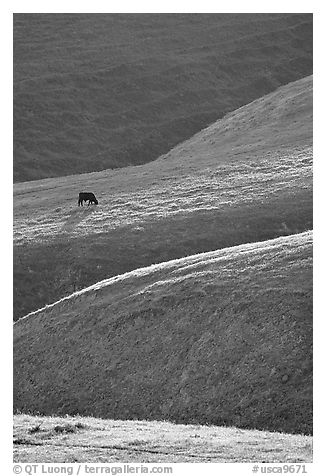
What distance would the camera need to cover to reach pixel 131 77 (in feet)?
458

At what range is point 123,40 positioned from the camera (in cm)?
14962

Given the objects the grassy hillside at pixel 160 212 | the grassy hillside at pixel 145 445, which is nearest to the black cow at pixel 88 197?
the grassy hillside at pixel 160 212

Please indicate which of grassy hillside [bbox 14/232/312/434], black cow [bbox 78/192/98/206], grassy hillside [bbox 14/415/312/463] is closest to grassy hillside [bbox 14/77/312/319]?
black cow [bbox 78/192/98/206]

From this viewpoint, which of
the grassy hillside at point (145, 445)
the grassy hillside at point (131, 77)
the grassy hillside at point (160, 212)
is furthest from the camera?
the grassy hillside at point (131, 77)

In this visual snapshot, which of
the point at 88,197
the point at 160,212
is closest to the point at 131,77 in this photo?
the point at 88,197

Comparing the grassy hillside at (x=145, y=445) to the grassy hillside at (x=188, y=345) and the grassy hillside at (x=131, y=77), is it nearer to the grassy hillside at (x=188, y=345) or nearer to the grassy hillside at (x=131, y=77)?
the grassy hillside at (x=188, y=345)

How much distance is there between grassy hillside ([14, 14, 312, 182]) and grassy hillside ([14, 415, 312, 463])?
87.7m

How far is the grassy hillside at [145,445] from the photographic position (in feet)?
77.2

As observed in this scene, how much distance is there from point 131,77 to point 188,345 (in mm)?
103821

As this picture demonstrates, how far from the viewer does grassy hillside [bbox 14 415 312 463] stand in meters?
23.5

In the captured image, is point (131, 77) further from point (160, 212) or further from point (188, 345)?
point (188, 345)

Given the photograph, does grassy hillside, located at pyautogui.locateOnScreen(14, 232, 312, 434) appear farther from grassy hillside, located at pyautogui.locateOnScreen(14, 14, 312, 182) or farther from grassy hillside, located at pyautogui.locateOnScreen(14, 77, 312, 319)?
grassy hillside, located at pyautogui.locateOnScreen(14, 14, 312, 182)

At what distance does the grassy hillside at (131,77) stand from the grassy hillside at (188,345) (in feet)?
223

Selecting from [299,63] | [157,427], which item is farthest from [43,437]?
[299,63]
